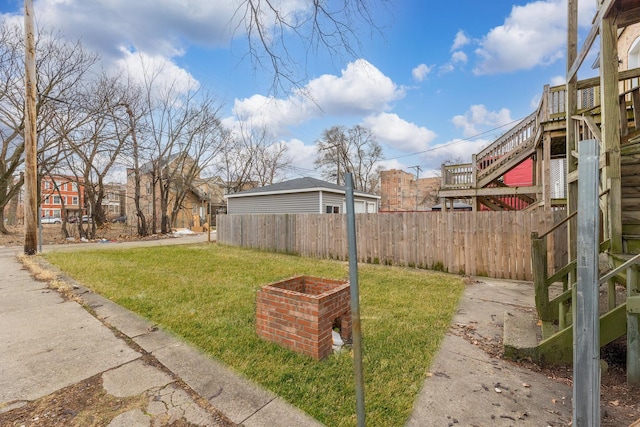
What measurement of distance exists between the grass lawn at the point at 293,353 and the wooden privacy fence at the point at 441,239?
1.80ft

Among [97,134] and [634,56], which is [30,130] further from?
[634,56]

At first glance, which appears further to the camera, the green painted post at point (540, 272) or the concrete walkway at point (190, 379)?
the green painted post at point (540, 272)

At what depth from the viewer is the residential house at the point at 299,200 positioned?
1404 centimetres

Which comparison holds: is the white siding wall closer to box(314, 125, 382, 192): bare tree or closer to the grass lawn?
the grass lawn

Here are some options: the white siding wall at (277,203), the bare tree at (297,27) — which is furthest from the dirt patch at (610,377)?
the white siding wall at (277,203)

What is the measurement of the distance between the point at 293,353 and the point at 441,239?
5.40m

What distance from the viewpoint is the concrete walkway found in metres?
1.97

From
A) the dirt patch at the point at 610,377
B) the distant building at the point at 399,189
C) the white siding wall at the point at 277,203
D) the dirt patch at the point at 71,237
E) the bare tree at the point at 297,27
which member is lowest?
the dirt patch at the point at 610,377

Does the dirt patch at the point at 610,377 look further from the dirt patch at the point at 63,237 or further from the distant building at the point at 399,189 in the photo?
the distant building at the point at 399,189

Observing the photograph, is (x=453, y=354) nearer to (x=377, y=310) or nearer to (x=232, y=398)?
(x=377, y=310)

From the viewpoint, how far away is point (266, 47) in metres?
2.70

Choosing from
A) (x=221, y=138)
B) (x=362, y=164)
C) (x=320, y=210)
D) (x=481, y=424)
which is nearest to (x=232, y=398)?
(x=481, y=424)

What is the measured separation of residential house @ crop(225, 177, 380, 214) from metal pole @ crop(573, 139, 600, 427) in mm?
11842

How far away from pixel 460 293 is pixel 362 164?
31.8 meters
